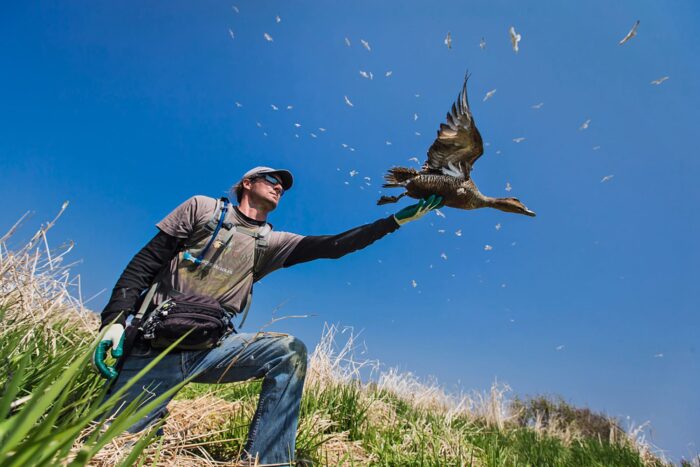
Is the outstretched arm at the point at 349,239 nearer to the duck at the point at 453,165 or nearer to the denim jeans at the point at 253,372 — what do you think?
the duck at the point at 453,165

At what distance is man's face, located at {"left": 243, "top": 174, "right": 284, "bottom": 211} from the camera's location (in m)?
3.93

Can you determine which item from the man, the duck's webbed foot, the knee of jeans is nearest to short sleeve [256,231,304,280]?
the man

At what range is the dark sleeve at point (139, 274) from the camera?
10.3 ft

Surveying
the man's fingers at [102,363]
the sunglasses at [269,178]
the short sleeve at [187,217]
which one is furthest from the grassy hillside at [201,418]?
the sunglasses at [269,178]

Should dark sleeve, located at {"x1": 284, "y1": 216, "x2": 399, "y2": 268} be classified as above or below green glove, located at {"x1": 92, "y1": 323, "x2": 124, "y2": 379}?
above

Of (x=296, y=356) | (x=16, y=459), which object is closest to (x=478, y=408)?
(x=296, y=356)

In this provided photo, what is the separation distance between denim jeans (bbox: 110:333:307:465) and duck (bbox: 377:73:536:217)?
1.92 m

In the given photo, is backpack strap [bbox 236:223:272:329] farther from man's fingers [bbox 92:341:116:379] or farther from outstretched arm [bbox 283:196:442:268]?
man's fingers [bbox 92:341:116:379]

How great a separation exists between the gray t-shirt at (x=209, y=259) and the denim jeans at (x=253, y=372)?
444 millimetres

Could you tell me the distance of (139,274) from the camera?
3332 mm

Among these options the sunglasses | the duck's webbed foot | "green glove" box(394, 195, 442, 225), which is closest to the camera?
"green glove" box(394, 195, 442, 225)

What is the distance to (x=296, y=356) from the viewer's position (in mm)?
3010

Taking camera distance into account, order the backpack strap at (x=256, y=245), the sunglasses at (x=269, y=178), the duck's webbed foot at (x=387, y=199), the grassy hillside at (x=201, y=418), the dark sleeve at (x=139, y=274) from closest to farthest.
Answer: the grassy hillside at (x=201, y=418)
the dark sleeve at (x=139, y=274)
the backpack strap at (x=256, y=245)
the sunglasses at (x=269, y=178)
the duck's webbed foot at (x=387, y=199)

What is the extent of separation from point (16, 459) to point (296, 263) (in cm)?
314
